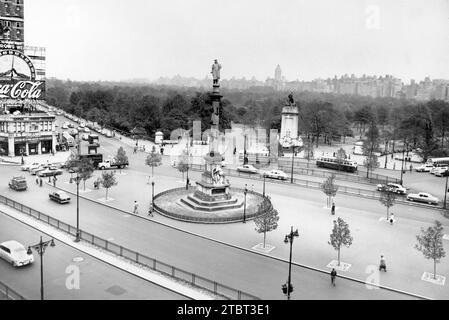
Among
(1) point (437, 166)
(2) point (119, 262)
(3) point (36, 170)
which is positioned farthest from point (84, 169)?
(1) point (437, 166)

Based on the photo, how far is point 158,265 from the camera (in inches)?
990

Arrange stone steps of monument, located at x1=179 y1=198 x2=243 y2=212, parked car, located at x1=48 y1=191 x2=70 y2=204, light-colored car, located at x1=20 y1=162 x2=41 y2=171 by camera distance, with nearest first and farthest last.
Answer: stone steps of monument, located at x1=179 y1=198 x2=243 y2=212 → parked car, located at x1=48 y1=191 x2=70 y2=204 → light-colored car, located at x1=20 y1=162 x2=41 y2=171

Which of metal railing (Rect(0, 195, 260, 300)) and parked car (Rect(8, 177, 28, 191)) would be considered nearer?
metal railing (Rect(0, 195, 260, 300))

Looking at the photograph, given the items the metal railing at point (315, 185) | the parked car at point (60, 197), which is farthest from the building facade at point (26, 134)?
the parked car at point (60, 197)

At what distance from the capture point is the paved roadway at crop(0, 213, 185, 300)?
21.1 meters

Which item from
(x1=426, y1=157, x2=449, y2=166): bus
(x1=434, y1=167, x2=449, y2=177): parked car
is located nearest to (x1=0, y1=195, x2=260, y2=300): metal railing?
(x1=434, y1=167, x2=449, y2=177): parked car

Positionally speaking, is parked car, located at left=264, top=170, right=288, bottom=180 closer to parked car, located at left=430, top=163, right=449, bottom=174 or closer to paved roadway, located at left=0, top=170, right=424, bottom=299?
parked car, located at left=430, top=163, right=449, bottom=174

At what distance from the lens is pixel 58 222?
31.2 meters

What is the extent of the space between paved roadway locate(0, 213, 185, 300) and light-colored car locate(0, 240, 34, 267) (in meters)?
0.29

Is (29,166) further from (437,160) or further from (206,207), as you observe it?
(437,160)

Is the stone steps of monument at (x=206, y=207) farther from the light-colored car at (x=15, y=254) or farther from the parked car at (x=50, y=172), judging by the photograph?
the parked car at (x=50, y=172)

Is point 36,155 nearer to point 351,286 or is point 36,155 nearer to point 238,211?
point 238,211

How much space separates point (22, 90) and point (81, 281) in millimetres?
52489
